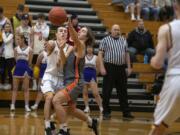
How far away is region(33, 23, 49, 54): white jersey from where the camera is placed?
14.4 m

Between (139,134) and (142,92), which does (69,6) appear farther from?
(139,134)

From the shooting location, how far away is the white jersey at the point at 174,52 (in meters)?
5.63

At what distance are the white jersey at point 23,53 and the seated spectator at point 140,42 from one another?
128 inches

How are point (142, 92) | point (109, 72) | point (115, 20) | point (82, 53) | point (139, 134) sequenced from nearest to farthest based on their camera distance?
point (82, 53), point (139, 134), point (109, 72), point (142, 92), point (115, 20)

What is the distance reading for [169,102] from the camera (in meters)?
5.68

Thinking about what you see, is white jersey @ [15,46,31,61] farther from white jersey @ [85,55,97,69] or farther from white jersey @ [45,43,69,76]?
white jersey @ [45,43,69,76]

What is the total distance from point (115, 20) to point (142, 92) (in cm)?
347

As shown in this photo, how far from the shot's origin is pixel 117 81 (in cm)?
1277

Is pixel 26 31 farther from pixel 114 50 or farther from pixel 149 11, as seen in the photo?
pixel 149 11

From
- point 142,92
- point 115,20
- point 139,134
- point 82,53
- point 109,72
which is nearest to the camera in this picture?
point 82,53

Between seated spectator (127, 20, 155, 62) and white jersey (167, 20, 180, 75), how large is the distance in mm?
9609

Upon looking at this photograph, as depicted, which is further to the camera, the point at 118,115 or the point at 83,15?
the point at 83,15

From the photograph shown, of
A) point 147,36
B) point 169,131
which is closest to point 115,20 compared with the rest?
point 147,36

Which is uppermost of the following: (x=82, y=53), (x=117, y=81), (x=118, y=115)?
(x=82, y=53)
